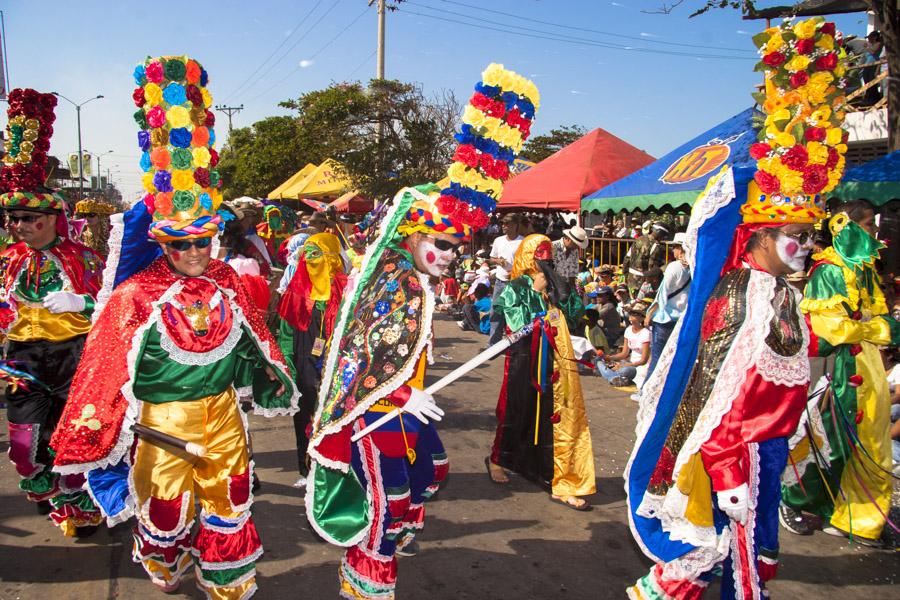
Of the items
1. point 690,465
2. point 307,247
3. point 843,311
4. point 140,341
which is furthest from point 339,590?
point 843,311

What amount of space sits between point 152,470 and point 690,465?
8.48 ft

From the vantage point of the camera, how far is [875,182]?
691 centimetres

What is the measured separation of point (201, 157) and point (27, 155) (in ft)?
6.03

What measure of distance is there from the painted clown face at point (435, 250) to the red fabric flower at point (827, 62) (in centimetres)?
183

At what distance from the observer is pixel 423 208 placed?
325 cm

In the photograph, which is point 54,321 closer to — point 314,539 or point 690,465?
point 314,539

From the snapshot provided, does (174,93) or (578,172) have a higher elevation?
(578,172)

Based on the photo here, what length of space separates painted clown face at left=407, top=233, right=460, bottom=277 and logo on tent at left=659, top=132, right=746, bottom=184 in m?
7.27

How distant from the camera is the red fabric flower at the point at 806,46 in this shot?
2.93 meters

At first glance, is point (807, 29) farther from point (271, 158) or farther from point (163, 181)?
point (271, 158)

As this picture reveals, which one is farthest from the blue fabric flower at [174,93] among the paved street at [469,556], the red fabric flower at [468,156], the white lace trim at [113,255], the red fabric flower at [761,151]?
the red fabric flower at [761,151]

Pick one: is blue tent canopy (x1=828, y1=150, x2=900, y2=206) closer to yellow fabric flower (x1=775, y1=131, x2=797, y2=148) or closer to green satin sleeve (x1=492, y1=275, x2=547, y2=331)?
green satin sleeve (x1=492, y1=275, x2=547, y2=331)

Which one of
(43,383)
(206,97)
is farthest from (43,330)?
(206,97)

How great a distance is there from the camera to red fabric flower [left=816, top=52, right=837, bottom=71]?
291 centimetres
